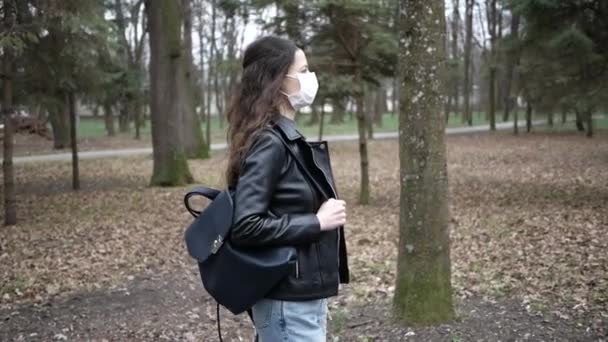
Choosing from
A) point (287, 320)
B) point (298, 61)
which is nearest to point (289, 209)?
point (287, 320)

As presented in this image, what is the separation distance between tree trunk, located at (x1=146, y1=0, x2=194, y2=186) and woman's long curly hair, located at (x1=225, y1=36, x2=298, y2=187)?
1336 cm

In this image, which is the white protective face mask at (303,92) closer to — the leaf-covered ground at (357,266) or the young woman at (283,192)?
the young woman at (283,192)

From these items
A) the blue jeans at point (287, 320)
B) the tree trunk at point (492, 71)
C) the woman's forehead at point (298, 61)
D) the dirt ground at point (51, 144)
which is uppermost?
the tree trunk at point (492, 71)

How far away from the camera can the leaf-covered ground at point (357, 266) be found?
548 centimetres

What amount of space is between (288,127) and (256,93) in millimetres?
190

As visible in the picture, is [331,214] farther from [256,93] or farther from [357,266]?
[357,266]

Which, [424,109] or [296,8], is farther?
[296,8]

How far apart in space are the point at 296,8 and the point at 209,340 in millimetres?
7850

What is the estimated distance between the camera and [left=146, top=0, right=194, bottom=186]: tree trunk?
1561cm

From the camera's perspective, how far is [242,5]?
41.2 feet

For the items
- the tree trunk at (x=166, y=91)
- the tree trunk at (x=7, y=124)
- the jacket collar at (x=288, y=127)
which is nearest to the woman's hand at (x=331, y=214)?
the jacket collar at (x=288, y=127)

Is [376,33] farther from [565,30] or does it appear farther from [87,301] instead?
[87,301]

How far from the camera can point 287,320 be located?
2.44 metres

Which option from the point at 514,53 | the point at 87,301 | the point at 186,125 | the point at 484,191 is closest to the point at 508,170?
the point at 484,191
